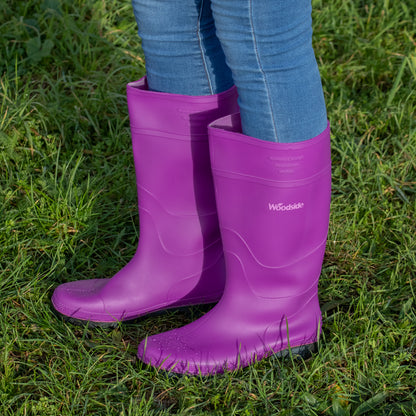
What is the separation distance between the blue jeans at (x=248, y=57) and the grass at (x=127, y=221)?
58 centimetres

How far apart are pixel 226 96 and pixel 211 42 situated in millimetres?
129

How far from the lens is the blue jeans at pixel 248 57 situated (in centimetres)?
114

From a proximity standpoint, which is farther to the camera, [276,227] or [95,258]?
[95,258]

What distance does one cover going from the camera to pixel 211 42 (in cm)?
140

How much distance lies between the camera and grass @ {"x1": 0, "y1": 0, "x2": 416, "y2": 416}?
4.64 ft

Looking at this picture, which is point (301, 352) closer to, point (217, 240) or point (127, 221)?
point (217, 240)

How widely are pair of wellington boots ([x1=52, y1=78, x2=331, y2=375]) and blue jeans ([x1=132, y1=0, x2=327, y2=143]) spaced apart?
4 cm

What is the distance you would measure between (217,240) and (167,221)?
0.15 meters

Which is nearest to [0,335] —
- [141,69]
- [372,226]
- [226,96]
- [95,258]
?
[95,258]

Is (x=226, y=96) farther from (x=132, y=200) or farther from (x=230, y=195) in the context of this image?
(x=132, y=200)

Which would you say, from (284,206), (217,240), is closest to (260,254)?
(284,206)

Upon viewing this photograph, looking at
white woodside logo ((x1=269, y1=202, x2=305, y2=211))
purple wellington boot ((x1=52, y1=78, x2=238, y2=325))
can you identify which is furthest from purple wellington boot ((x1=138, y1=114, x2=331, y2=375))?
purple wellington boot ((x1=52, y1=78, x2=238, y2=325))

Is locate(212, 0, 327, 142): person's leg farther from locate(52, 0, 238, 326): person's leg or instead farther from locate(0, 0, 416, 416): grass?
locate(0, 0, 416, 416): grass

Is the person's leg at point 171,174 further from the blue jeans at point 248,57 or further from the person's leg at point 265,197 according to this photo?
the person's leg at point 265,197
